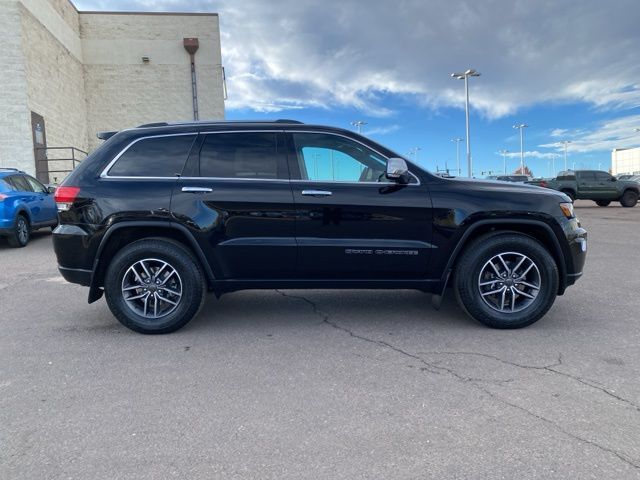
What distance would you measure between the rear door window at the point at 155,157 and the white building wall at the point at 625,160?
415ft

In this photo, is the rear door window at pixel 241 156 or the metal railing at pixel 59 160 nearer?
the rear door window at pixel 241 156

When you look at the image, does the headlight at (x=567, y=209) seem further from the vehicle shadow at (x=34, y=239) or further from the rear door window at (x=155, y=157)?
the vehicle shadow at (x=34, y=239)

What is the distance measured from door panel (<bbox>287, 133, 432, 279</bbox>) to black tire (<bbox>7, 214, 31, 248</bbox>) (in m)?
8.01

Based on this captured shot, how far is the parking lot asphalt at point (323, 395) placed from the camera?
7.71 ft

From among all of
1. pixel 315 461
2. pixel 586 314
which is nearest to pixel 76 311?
pixel 315 461

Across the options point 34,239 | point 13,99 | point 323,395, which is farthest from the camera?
point 13,99

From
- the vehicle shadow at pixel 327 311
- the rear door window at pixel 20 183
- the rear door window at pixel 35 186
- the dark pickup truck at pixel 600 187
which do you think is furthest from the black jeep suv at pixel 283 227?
the dark pickup truck at pixel 600 187

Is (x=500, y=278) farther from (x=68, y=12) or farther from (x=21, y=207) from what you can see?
(x=68, y=12)

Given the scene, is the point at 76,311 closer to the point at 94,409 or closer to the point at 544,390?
the point at 94,409

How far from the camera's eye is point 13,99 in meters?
17.7

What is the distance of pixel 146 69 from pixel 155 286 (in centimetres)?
2545

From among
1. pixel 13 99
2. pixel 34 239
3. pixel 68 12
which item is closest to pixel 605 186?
pixel 34 239

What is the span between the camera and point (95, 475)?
2.25 metres

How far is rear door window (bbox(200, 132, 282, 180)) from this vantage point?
14.0ft
